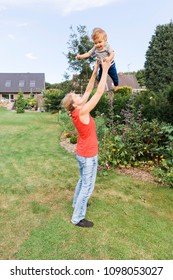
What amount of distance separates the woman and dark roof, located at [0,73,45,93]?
1895 inches

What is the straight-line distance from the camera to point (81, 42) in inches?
806

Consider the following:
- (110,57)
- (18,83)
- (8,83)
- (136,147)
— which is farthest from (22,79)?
(110,57)

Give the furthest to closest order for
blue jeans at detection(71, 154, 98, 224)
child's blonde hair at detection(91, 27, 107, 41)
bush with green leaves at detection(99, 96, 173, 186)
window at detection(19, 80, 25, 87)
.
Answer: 1. window at detection(19, 80, 25, 87)
2. bush with green leaves at detection(99, 96, 173, 186)
3. blue jeans at detection(71, 154, 98, 224)
4. child's blonde hair at detection(91, 27, 107, 41)

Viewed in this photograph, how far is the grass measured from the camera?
10.1 ft

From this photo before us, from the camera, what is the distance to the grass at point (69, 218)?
308 centimetres

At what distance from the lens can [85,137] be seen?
3154mm

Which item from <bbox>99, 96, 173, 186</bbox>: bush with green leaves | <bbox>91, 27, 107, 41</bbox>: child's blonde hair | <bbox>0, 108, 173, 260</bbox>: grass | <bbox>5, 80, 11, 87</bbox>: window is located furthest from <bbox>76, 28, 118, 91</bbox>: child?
<bbox>5, 80, 11, 87</bbox>: window

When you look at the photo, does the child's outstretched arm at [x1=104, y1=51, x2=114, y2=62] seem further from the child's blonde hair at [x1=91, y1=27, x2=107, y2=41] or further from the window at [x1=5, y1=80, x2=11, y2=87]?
the window at [x1=5, y1=80, x2=11, y2=87]

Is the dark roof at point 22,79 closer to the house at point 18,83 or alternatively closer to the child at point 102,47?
the house at point 18,83

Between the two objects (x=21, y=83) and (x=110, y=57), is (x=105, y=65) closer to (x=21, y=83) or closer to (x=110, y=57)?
(x=110, y=57)

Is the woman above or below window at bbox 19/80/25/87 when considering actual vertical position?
below

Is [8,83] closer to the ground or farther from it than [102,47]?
farther from it

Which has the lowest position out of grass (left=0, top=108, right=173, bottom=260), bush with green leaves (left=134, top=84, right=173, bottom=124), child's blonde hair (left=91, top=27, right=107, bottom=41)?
grass (left=0, top=108, right=173, bottom=260)

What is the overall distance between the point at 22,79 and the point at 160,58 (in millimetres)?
38174
